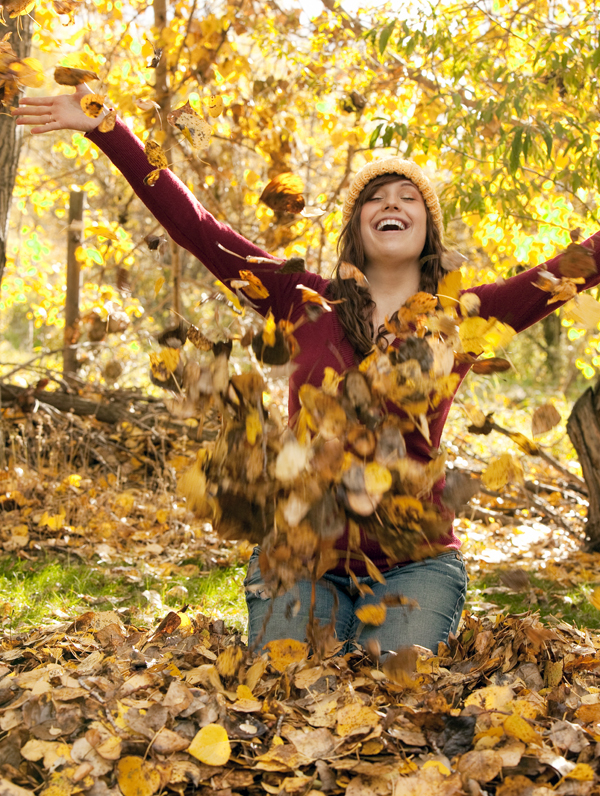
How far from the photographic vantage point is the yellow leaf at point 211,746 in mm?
1070

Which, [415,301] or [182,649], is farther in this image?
[182,649]

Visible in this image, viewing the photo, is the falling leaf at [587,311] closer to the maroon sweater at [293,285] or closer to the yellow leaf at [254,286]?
the maroon sweater at [293,285]

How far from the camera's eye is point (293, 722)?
47.1 inches

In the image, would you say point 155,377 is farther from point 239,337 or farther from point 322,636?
point 322,636

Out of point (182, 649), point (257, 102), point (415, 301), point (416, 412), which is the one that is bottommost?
point (182, 649)

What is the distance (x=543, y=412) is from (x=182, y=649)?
36.6 inches

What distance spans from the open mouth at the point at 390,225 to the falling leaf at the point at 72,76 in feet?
2.92

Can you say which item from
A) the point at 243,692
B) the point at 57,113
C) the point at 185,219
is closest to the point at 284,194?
the point at 185,219

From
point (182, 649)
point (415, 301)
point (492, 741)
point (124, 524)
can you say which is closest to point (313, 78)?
point (124, 524)

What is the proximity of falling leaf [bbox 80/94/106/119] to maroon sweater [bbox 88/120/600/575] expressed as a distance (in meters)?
0.14

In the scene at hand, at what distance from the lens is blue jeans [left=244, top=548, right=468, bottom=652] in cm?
164

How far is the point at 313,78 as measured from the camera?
3.96 m

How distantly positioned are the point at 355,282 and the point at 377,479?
945 mm

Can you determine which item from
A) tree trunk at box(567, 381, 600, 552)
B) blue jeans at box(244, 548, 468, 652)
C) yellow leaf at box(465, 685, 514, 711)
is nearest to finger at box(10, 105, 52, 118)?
blue jeans at box(244, 548, 468, 652)
